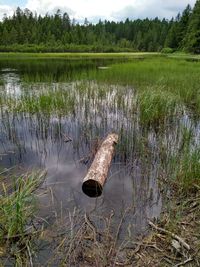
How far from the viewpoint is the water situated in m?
4.48

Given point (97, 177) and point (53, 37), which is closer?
point (97, 177)

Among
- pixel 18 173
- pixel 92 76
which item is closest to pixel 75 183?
pixel 18 173

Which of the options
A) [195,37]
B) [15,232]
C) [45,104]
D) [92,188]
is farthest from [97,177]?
[195,37]

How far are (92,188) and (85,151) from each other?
1.87 meters

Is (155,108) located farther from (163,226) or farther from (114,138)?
(163,226)

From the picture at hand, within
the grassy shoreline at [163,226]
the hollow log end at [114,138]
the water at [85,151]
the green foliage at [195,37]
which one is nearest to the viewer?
the grassy shoreline at [163,226]

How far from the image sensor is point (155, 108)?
28.2 feet

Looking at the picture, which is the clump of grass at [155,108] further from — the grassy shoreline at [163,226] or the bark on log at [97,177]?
the bark on log at [97,177]

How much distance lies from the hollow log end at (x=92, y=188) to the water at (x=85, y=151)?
0.09 m

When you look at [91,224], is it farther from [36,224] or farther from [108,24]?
[108,24]

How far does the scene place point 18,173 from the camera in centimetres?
554

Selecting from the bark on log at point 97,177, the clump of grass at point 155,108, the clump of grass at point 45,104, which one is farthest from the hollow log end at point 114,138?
the clump of grass at point 45,104

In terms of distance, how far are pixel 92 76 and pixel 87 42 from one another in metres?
65.7

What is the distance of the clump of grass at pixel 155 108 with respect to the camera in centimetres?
844
